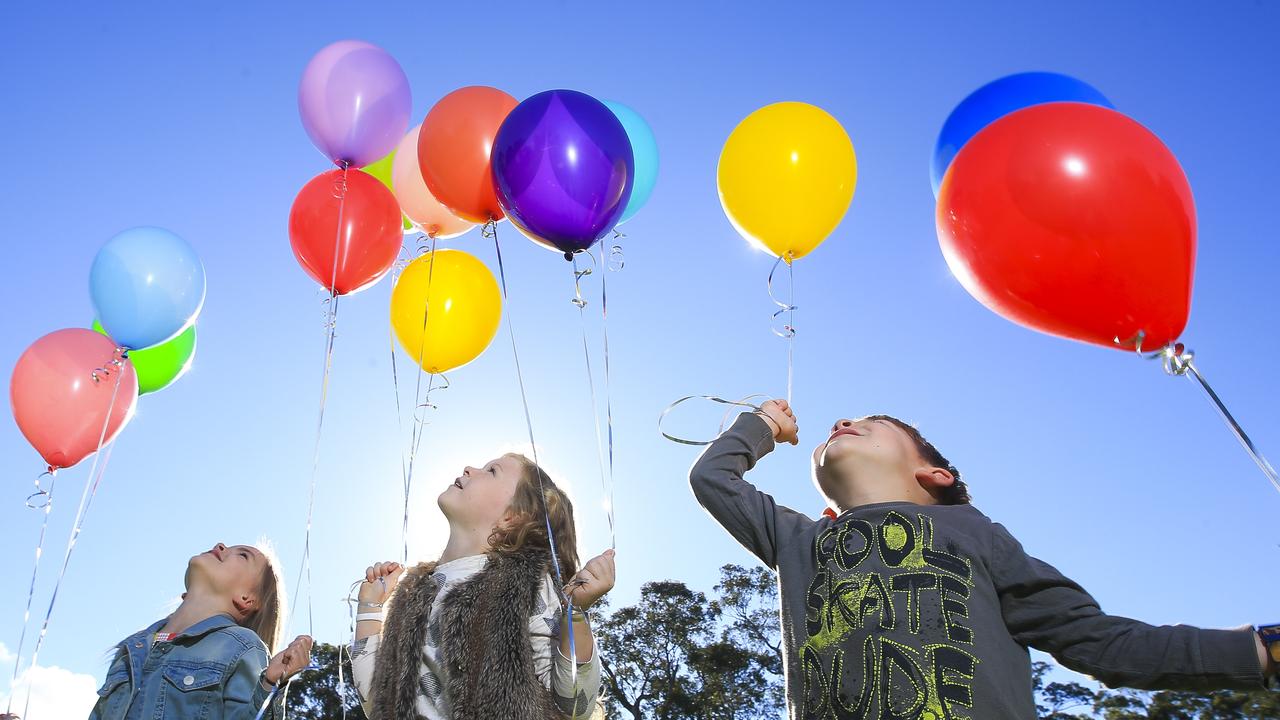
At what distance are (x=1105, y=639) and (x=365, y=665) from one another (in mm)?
1810

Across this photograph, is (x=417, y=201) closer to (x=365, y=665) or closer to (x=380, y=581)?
(x=380, y=581)

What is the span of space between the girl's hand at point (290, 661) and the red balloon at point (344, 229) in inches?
64.1

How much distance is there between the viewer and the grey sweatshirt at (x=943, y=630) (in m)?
1.57

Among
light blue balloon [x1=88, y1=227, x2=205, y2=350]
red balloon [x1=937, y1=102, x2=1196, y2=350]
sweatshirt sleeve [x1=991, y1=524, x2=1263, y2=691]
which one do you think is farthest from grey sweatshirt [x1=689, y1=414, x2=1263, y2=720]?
light blue balloon [x1=88, y1=227, x2=205, y2=350]

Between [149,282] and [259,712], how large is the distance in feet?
6.82

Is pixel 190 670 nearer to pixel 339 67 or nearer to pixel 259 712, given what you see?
pixel 259 712

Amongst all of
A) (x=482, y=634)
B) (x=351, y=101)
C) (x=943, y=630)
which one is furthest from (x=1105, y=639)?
(x=351, y=101)

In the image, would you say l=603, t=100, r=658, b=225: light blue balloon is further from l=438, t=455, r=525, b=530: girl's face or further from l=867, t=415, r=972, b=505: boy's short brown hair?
l=867, t=415, r=972, b=505: boy's short brown hair

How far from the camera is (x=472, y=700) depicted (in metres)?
2.13

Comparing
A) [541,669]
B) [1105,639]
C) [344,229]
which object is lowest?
[1105,639]

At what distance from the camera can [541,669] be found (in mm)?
2240

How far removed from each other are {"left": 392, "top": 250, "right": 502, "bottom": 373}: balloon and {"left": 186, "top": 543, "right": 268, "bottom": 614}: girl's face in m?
1.06

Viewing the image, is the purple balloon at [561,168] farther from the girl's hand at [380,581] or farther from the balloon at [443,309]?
the girl's hand at [380,581]

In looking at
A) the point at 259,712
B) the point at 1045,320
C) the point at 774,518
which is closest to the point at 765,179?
the point at 1045,320
